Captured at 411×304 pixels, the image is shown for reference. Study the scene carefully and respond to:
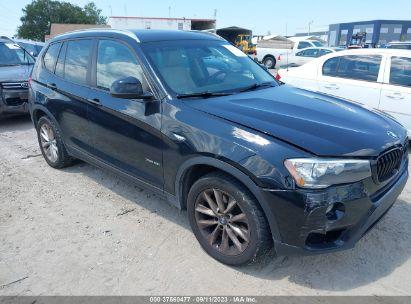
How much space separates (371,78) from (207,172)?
4214 mm

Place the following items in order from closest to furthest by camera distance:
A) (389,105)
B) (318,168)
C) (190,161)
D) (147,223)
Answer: (318,168) → (190,161) → (147,223) → (389,105)

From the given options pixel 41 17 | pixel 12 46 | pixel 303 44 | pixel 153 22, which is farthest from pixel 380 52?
pixel 41 17

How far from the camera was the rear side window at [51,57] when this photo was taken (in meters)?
4.87

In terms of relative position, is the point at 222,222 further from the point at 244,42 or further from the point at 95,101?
the point at 244,42

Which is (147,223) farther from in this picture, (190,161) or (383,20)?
(383,20)

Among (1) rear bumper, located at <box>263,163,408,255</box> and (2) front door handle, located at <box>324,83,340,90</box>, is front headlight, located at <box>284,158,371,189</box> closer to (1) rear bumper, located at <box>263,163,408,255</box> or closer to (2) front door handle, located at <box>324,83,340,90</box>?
(1) rear bumper, located at <box>263,163,408,255</box>

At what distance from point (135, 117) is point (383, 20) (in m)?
61.6

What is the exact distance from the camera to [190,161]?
3.01 metres

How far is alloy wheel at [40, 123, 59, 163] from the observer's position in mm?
5090

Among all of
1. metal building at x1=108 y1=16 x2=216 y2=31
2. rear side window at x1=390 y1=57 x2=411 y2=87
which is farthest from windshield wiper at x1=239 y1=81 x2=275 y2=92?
metal building at x1=108 y1=16 x2=216 y2=31

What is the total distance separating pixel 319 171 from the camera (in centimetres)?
248

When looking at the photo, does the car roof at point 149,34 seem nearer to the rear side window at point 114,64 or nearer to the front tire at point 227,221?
the rear side window at point 114,64

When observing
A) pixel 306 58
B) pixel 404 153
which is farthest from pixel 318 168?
pixel 306 58

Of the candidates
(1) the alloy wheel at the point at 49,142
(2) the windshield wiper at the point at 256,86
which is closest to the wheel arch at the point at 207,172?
(2) the windshield wiper at the point at 256,86
